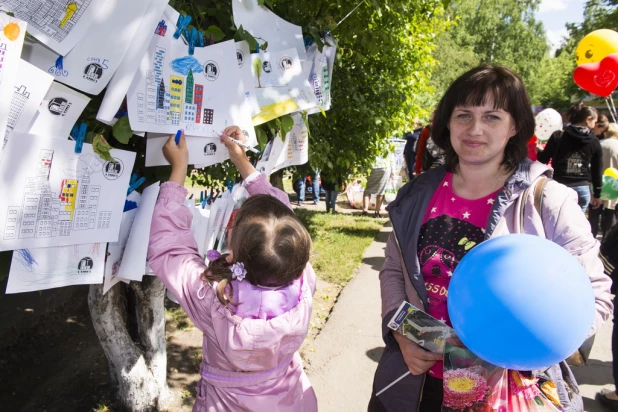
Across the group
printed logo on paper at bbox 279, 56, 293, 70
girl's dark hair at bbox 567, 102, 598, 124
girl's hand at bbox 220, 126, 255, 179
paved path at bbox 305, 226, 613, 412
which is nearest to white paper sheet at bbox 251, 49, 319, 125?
printed logo on paper at bbox 279, 56, 293, 70

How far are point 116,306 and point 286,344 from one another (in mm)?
1286

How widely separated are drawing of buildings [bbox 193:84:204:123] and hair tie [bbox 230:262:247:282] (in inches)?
23.7

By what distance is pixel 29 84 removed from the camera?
4.10 feet

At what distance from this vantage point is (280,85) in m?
2.17

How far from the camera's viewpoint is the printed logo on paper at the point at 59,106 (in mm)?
1371

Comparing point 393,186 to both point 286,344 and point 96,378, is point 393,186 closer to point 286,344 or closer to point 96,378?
point 96,378

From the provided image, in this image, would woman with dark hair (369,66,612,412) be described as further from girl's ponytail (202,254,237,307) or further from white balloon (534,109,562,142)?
white balloon (534,109,562,142)

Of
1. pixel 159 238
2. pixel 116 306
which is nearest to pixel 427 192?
pixel 159 238

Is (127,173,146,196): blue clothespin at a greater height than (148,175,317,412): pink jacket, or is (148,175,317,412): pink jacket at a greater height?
(127,173,146,196): blue clothespin

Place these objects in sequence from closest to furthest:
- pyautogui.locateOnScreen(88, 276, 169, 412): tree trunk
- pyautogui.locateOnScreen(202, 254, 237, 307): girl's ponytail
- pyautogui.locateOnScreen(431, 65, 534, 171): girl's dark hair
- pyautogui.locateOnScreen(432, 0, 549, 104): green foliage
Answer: pyautogui.locateOnScreen(202, 254, 237, 307): girl's ponytail < pyautogui.locateOnScreen(431, 65, 534, 171): girl's dark hair < pyautogui.locateOnScreen(88, 276, 169, 412): tree trunk < pyautogui.locateOnScreen(432, 0, 549, 104): green foliage

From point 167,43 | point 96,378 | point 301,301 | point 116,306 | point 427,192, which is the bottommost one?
point 96,378

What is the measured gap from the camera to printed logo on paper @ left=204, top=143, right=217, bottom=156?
181cm

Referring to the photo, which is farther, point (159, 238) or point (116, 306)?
point (116, 306)

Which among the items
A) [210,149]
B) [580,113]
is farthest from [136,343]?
[580,113]
